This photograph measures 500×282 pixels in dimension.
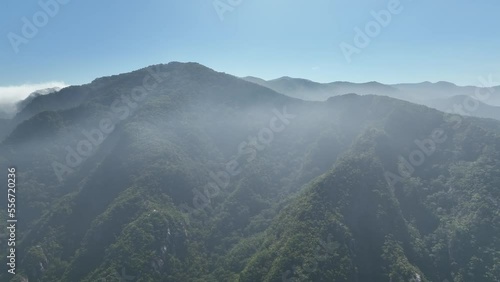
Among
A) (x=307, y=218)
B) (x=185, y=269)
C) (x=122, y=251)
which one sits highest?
(x=307, y=218)

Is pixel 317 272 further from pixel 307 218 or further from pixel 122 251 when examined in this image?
pixel 122 251

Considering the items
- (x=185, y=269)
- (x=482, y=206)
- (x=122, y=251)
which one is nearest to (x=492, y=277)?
(x=482, y=206)

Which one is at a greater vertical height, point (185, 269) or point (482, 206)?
point (482, 206)

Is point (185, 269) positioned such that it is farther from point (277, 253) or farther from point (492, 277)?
point (492, 277)

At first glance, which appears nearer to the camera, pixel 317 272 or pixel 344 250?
pixel 317 272

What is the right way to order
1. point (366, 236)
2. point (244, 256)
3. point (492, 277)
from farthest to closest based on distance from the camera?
point (244, 256)
point (366, 236)
point (492, 277)

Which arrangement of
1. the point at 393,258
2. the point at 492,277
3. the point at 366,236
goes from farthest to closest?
the point at 366,236 < the point at 393,258 < the point at 492,277

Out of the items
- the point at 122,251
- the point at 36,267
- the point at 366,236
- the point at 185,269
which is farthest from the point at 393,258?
the point at 36,267

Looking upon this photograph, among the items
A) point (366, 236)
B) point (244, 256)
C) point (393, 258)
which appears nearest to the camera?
point (393, 258)

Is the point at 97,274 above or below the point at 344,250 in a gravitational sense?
→ below
